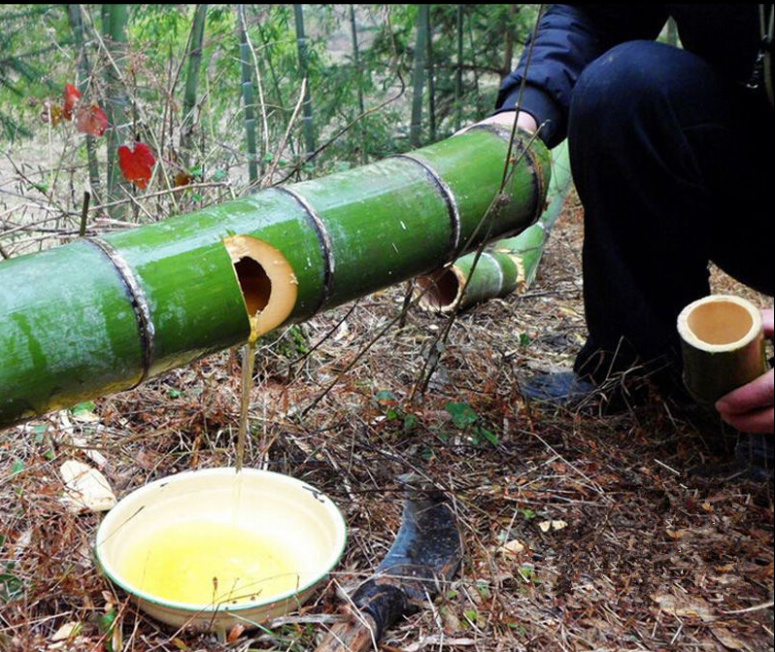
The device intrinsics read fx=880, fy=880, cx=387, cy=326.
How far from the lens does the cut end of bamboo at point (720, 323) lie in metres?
1.50

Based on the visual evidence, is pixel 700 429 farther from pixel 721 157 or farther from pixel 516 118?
pixel 516 118

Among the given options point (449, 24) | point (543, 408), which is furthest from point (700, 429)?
point (449, 24)

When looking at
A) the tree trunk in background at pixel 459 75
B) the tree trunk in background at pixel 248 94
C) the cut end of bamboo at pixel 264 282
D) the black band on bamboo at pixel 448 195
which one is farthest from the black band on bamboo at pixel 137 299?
the tree trunk in background at pixel 459 75

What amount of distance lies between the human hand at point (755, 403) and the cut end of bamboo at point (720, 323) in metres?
0.03

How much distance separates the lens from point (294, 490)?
171 centimetres

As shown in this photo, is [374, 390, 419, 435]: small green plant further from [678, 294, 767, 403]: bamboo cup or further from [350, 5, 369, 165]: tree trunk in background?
[350, 5, 369, 165]: tree trunk in background

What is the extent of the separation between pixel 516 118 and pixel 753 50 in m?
0.55

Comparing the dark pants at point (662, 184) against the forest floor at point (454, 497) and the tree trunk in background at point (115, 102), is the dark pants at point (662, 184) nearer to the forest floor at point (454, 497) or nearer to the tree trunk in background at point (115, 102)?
the forest floor at point (454, 497)

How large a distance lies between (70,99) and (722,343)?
2.19 meters

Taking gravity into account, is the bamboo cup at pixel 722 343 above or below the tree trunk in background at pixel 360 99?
above

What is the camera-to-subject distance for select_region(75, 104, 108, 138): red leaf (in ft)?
Answer: 9.07

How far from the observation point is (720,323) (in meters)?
1.56

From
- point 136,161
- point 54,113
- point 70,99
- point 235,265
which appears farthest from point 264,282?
point 54,113

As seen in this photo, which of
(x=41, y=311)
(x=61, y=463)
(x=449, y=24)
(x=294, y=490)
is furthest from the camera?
(x=449, y=24)
